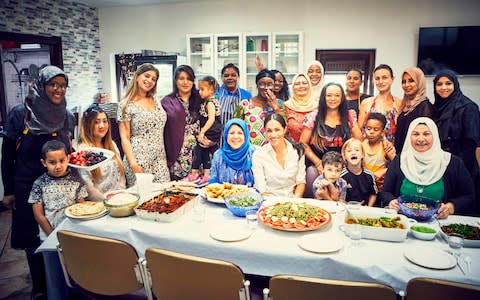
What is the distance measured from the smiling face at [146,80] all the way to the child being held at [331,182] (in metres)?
1.55

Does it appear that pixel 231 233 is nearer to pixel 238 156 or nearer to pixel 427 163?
pixel 238 156

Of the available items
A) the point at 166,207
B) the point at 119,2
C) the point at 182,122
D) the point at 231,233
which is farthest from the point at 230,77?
the point at 119,2

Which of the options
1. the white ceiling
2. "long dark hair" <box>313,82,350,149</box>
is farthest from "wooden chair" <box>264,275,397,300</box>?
the white ceiling

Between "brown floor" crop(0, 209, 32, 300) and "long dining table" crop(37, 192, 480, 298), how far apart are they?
37.9 inches

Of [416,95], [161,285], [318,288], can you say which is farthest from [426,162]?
[161,285]

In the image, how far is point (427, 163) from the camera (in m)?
2.35

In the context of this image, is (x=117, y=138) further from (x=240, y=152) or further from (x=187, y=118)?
(x=240, y=152)

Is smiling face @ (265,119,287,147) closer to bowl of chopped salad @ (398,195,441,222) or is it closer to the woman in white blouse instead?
the woman in white blouse

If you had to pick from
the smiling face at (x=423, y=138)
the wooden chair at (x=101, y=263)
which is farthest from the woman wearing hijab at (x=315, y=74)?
the wooden chair at (x=101, y=263)

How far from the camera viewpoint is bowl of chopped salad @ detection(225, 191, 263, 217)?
202cm

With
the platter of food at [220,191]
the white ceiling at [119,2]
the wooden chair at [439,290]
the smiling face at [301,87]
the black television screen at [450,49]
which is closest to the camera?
the wooden chair at [439,290]

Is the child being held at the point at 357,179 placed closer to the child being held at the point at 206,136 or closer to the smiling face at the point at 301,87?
the smiling face at the point at 301,87

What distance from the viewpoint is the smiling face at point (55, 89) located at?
2483mm

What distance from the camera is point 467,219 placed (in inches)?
76.9
